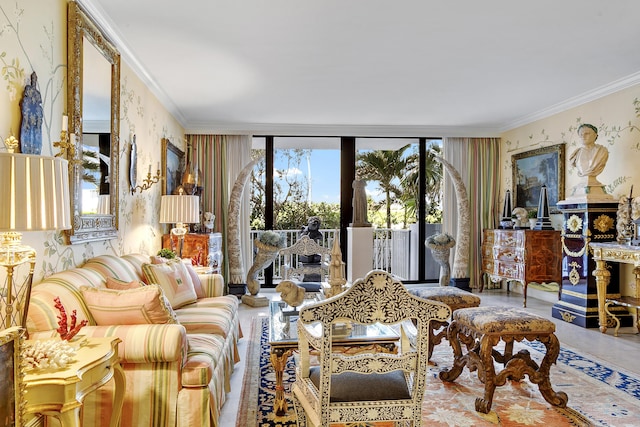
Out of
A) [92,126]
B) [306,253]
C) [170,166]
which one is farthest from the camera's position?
[170,166]

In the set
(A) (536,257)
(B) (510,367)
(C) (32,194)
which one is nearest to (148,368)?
(C) (32,194)

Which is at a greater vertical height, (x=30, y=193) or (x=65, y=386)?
(x=30, y=193)

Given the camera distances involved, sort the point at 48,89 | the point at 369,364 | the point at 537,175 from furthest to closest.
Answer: the point at 537,175 < the point at 48,89 < the point at 369,364

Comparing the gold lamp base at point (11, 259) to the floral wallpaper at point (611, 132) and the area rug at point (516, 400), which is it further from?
the floral wallpaper at point (611, 132)

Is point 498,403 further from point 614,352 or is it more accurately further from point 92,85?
point 92,85

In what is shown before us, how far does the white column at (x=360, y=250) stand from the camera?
525 cm

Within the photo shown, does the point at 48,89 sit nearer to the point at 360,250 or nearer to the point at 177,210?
the point at 177,210

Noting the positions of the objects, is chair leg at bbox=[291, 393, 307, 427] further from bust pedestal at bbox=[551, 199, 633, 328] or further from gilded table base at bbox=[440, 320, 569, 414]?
bust pedestal at bbox=[551, 199, 633, 328]

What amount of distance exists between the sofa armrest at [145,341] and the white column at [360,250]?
11.0 ft

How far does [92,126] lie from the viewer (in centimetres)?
307

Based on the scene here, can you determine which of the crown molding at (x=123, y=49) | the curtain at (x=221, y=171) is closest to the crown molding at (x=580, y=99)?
the curtain at (x=221, y=171)

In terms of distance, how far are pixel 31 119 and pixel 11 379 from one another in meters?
1.46

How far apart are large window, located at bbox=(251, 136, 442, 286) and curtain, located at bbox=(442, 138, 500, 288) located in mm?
399

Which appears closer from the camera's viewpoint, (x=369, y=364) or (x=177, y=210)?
(x=369, y=364)
